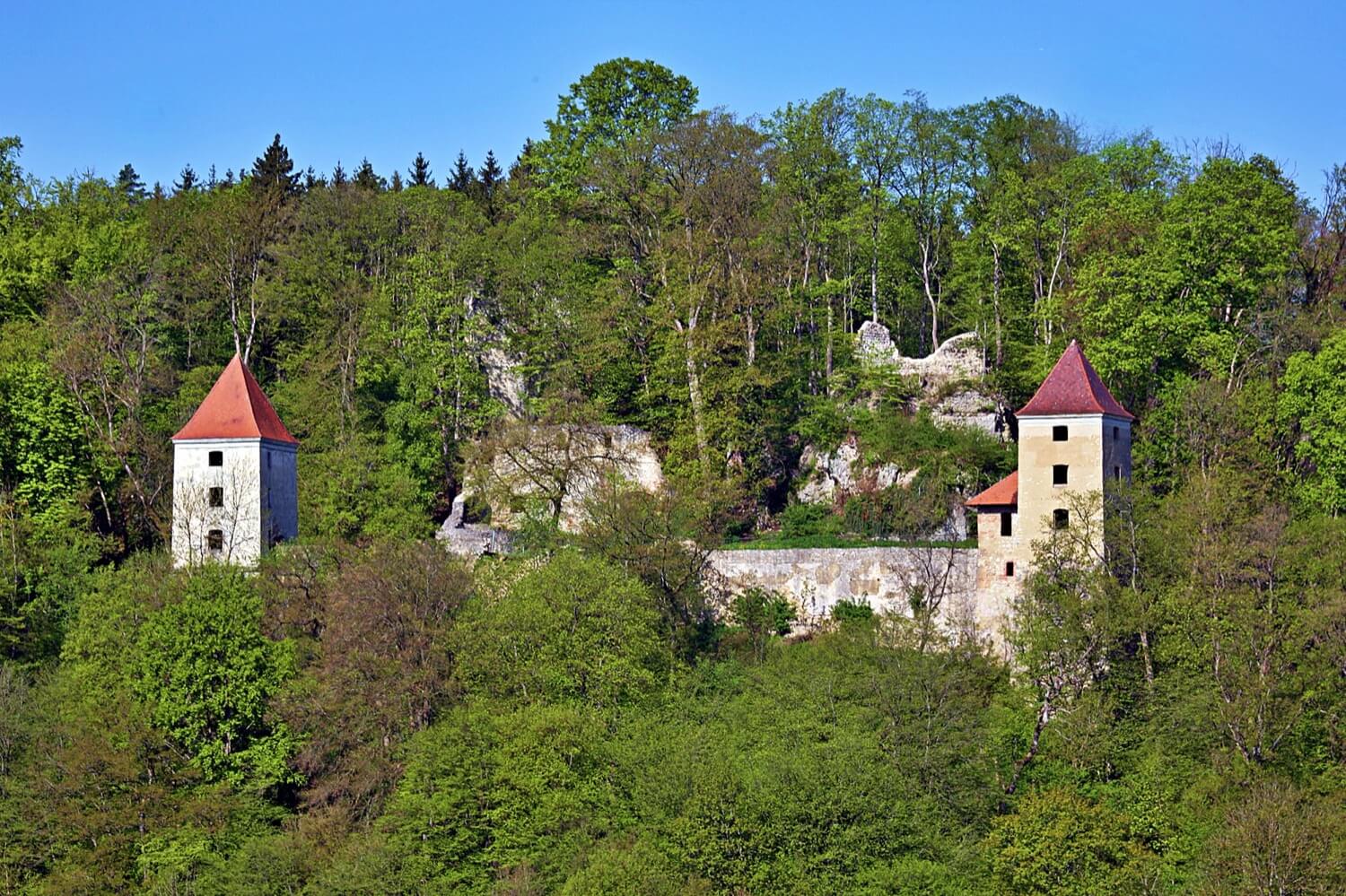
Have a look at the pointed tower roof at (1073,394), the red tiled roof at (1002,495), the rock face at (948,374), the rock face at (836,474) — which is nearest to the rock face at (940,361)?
the rock face at (948,374)

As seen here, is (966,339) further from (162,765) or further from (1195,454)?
(162,765)

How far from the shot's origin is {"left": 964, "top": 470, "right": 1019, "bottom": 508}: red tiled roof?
4619cm

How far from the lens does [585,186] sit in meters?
60.4

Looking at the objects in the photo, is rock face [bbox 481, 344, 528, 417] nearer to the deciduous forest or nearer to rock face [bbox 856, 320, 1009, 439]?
the deciduous forest

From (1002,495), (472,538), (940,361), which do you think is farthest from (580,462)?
(1002,495)

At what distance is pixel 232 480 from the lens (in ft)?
168

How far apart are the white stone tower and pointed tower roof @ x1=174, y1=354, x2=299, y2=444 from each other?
0.02 meters

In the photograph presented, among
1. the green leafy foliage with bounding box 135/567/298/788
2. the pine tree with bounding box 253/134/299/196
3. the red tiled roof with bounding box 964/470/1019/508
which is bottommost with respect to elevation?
the green leafy foliage with bounding box 135/567/298/788

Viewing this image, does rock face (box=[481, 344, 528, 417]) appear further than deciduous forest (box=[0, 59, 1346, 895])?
Yes

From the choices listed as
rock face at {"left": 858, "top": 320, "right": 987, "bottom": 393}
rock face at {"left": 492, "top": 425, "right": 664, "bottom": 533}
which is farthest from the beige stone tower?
rock face at {"left": 492, "top": 425, "right": 664, "bottom": 533}

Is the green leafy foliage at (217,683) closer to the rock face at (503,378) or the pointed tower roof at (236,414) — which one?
the pointed tower roof at (236,414)

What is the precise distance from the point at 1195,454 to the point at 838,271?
53.6ft

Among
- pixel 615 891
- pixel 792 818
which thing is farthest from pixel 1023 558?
pixel 615 891

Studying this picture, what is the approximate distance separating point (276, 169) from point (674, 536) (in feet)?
108
